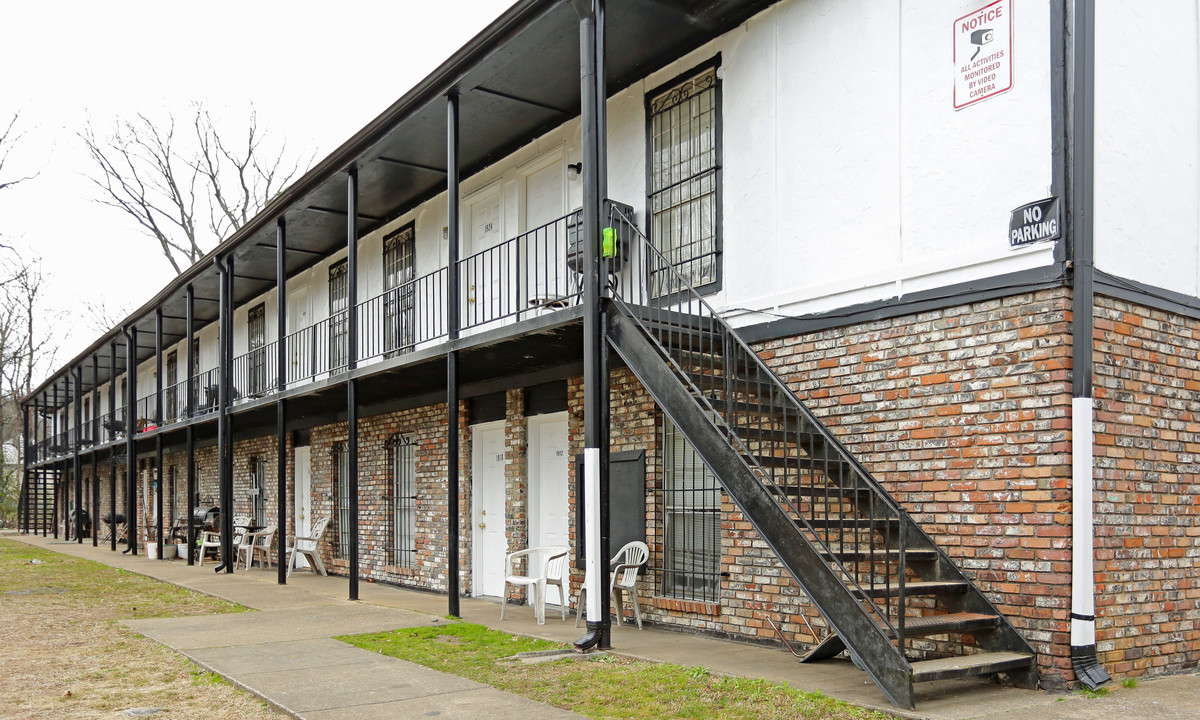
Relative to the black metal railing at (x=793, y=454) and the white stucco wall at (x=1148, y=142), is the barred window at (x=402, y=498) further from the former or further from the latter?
the white stucco wall at (x=1148, y=142)

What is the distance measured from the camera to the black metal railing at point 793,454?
19.6 ft

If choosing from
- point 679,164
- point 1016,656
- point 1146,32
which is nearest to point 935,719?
point 1016,656

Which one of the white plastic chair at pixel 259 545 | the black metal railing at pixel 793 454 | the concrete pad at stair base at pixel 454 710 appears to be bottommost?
the white plastic chair at pixel 259 545

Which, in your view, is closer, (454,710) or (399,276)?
(454,710)

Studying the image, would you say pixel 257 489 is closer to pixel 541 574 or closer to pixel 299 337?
pixel 299 337

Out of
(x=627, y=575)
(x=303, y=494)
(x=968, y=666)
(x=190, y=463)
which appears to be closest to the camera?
(x=968, y=666)

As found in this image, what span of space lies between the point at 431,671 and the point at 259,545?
11.8m

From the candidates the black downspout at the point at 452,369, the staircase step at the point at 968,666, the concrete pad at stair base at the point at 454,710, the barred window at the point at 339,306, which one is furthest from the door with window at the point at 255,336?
the staircase step at the point at 968,666

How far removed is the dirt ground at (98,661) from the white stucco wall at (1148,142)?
6.02 meters

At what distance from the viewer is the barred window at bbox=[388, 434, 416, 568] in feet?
46.0

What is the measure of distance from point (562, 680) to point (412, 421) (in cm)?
794

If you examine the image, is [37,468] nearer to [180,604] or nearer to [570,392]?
[180,604]

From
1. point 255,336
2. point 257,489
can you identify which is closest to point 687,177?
point 257,489

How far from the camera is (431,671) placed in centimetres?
683
